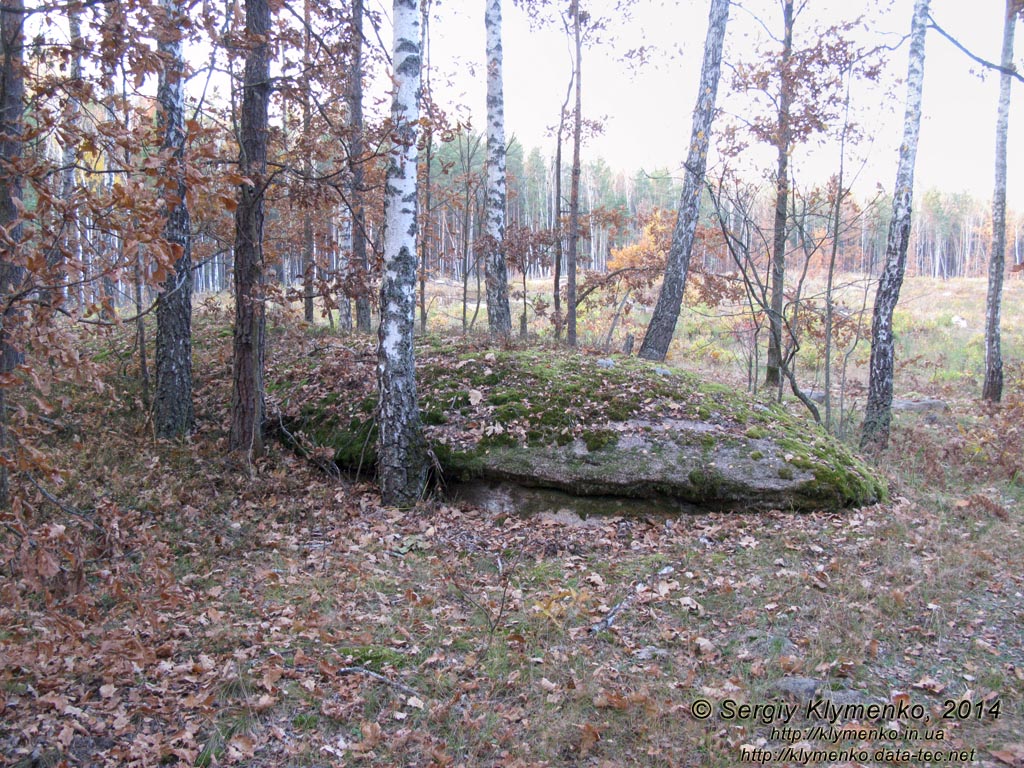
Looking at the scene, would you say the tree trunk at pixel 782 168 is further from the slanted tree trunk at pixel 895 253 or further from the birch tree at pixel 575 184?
the birch tree at pixel 575 184

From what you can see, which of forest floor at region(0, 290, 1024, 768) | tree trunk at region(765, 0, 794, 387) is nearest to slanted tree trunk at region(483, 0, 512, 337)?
tree trunk at region(765, 0, 794, 387)

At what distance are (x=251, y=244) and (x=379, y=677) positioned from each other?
4.85 meters

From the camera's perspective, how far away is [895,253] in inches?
400

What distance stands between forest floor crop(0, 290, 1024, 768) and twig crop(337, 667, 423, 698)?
0.01m

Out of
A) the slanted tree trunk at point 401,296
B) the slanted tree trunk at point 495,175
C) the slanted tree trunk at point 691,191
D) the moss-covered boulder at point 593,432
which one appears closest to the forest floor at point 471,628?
the moss-covered boulder at point 593,432

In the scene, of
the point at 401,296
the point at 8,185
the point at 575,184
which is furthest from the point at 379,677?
the point at 575,184

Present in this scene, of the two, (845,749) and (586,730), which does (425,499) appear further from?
(845,749)

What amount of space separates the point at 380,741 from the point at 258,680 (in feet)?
3.07

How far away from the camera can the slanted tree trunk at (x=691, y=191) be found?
11523mm

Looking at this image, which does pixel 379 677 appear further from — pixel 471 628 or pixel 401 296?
pixel 401 296

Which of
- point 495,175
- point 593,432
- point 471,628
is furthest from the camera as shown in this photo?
point 495,175

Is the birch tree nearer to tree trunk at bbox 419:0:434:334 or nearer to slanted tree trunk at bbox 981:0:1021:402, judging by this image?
tree trunk at bbox 419:0:434:334

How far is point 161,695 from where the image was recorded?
3.91 m

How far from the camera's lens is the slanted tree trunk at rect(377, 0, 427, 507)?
21.5ft
